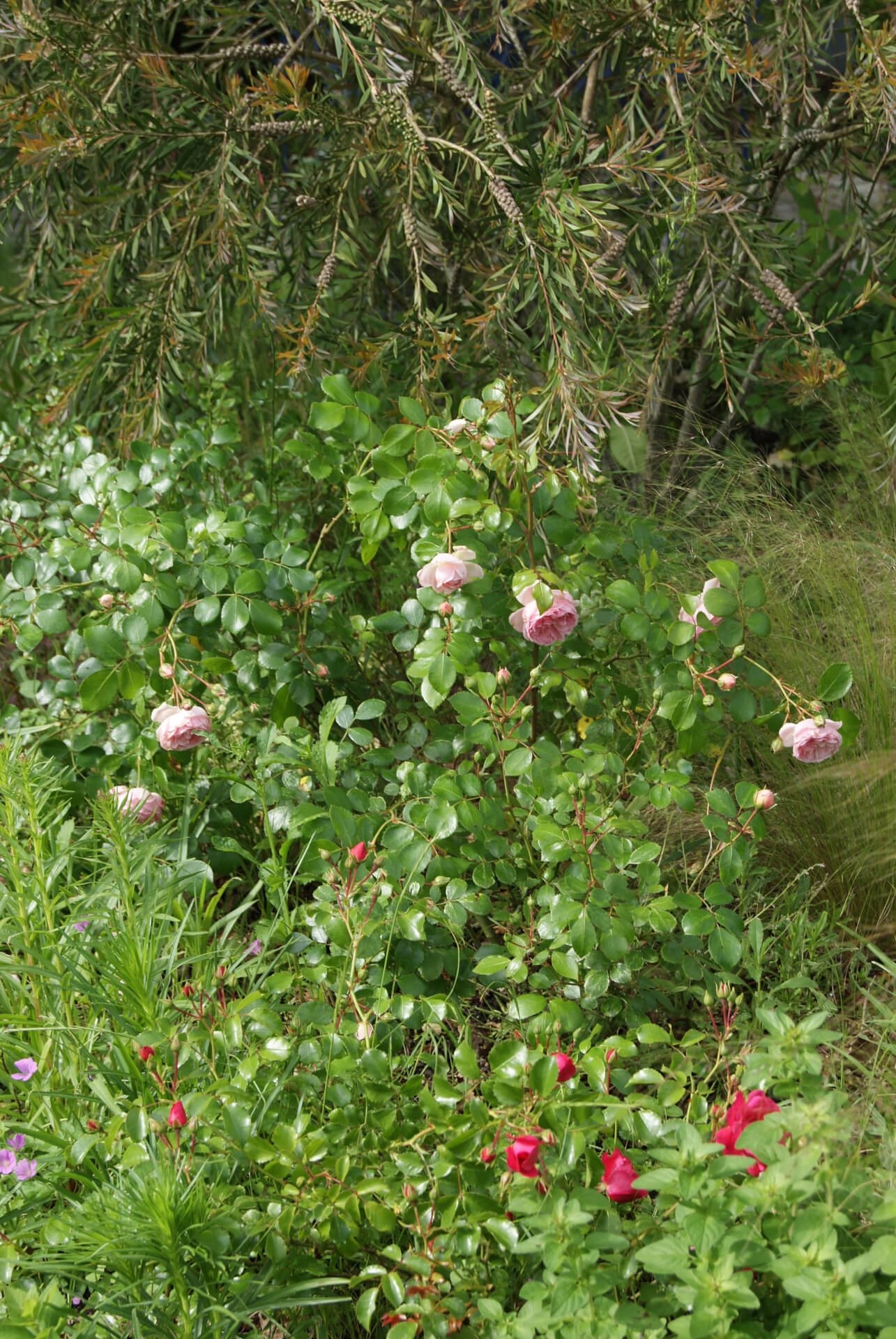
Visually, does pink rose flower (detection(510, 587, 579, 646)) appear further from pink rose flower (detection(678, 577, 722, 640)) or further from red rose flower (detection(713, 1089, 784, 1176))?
red rose flower (detection(713, 1089, 784, 1176))

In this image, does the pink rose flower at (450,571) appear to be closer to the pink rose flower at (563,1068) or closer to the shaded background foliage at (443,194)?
the shaded background foliage at (443,194)

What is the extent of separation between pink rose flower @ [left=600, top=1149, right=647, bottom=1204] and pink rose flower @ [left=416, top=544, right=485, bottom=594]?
776 mm

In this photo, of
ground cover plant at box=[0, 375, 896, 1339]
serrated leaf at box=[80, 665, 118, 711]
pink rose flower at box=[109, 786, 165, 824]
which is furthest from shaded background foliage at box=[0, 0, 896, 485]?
pink rose flower at box=[109, 786, 165, 824]

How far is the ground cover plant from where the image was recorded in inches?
44.3

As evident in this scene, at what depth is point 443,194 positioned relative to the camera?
6.98ft

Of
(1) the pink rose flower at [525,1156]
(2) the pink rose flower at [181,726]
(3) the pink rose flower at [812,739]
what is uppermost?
(3) the pink rose flower at [812,739]

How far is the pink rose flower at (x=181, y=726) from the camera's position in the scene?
1.71m

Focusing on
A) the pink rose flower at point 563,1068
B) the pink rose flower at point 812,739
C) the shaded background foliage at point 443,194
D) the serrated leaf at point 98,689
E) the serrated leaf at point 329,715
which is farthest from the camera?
the shaded background foliage at point 443,194

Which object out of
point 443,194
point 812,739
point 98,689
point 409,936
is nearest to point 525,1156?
point 409,936

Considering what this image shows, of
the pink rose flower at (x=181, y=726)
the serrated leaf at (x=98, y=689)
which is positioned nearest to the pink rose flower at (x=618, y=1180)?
the pink rose flower at (x=181, y=726)

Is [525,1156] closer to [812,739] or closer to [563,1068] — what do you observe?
[563,1068]

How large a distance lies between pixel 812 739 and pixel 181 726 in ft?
3.09

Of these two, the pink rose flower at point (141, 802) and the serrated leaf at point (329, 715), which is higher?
the serrated leaf at point (329, 715)

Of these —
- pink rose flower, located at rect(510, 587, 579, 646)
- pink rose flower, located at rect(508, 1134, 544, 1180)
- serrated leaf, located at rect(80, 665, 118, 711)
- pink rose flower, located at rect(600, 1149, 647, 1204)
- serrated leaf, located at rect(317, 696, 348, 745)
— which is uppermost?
pink rose flower, located at rect(510, 587, 579, 646)
